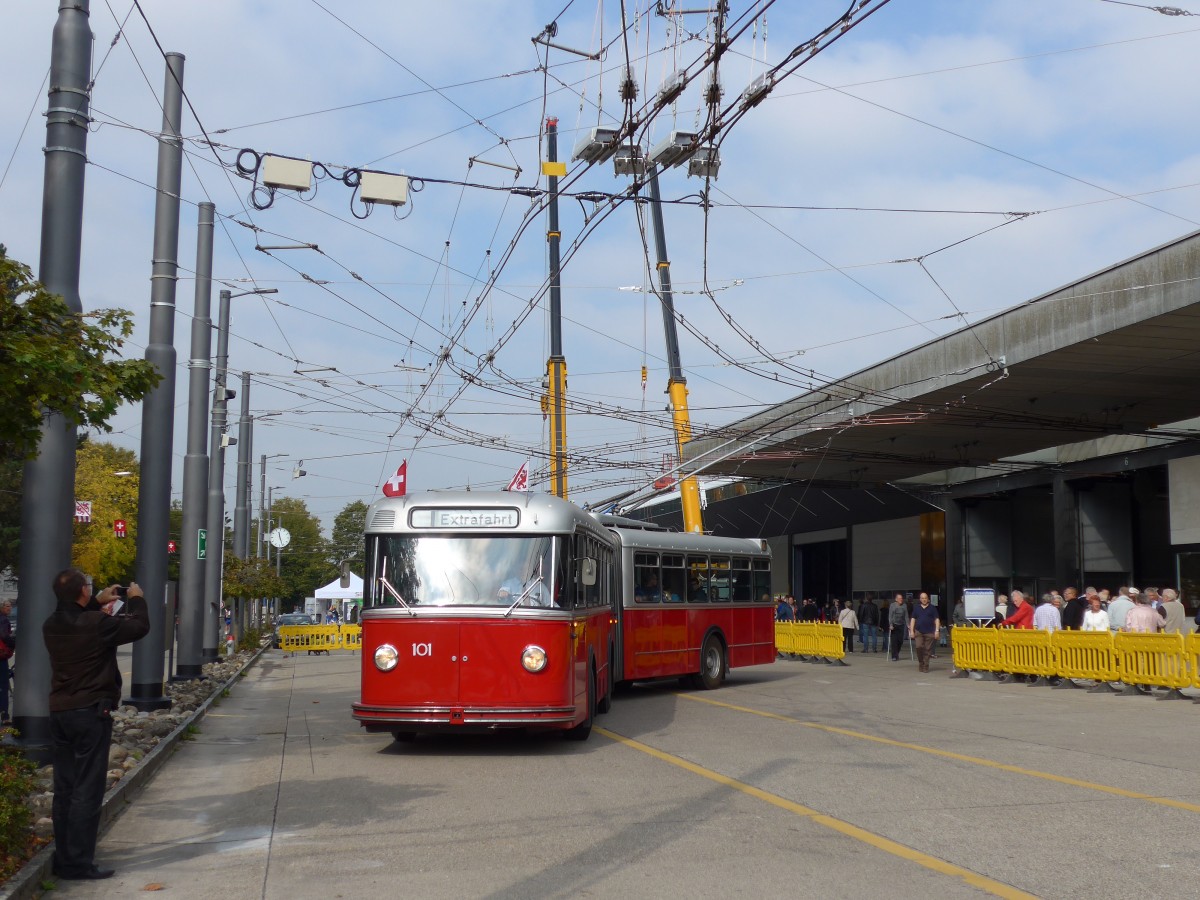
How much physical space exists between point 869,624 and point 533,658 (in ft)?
94.2

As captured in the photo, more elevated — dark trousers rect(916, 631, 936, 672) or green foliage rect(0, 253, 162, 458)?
green foliage rect(0, 253, 162, 458)

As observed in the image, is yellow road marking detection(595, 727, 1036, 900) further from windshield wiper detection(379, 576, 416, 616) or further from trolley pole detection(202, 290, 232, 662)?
trolley pole detection(202, 290, 232, 662)

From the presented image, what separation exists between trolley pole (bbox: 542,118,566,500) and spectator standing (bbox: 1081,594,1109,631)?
12233 millimetres

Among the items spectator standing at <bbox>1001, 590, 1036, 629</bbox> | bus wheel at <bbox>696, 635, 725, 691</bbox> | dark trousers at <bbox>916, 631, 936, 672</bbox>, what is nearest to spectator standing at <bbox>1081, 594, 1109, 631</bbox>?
spectator standing at <bbox>1001, 590, 1036, 629</bbox>

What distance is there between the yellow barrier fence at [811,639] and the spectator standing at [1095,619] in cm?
885

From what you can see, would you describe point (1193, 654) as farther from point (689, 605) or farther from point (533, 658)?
point (533, 658)

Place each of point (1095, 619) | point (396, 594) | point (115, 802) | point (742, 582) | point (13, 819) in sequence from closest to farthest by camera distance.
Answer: point (13, 819) < point (115, 802) < point (396, 594) < point (1095, 619) < point (742, 582)

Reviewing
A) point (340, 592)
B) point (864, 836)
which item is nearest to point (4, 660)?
point (864, 836)

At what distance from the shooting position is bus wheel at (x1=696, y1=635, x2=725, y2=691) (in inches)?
888

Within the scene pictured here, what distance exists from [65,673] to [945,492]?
138 ft

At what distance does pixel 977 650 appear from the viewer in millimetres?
26016

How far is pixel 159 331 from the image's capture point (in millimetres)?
17062

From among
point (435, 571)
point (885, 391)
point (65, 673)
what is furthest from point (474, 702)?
point (885, 391)

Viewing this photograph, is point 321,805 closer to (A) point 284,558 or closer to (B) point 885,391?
(B) point 885,391
